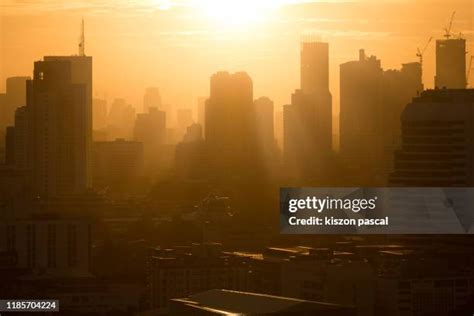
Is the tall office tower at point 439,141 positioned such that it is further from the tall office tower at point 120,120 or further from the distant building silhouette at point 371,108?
the tall office tower at point 120,120

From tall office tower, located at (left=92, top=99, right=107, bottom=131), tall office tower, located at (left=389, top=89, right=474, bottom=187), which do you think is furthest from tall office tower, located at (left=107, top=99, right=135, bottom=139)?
tall office tower, located at (left=389, top=89, right=474, bottom=187)

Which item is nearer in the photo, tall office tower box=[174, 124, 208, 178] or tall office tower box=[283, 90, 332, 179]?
tall office tower box=[283, 90, 332, 179]

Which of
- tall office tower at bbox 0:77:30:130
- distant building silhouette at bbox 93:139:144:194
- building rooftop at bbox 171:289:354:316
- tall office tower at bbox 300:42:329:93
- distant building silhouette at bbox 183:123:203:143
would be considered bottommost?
building rooftop at bbox 171:289:354:316

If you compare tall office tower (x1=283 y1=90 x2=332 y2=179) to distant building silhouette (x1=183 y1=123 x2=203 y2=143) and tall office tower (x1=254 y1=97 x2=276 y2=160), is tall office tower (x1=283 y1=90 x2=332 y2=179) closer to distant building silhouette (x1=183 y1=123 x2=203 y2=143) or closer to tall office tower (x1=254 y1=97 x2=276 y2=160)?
tall office tower (x1=254 y1=97 x2=276 y2=160)

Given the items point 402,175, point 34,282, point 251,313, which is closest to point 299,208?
point 251,313

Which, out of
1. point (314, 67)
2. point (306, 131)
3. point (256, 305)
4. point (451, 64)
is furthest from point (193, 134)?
point (256, 305)

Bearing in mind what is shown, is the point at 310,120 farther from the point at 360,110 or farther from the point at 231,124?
the point at 231,124

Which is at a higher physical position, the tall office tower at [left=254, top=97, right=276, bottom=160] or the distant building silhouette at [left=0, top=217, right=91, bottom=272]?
the tall office tower at [left=254, top=97, right=276, bottom=160]

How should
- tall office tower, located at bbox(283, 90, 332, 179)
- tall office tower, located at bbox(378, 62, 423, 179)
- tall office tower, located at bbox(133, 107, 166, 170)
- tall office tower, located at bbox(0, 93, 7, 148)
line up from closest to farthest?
1. tall office tower, located at bbox(378, 62, 423, 179)
2. tall office tower, located at bbox(283, 90, 332, 179)
3. tall office tower, located at bbox(0, 93, 7, 148)
4. tall office tower, located at bbox(133, 107, 166, 170)

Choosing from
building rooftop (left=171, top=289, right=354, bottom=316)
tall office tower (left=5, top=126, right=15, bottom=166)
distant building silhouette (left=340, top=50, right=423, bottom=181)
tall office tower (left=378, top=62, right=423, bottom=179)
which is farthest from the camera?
tall office tower (left=5, top=126, right=15, bottom=166)
